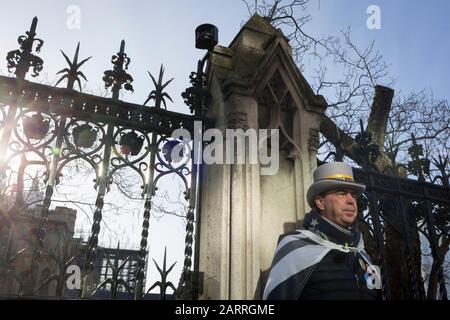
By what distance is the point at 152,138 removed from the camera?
3812 millimetres

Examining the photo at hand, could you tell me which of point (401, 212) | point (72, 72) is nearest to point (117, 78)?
point (72, 72)

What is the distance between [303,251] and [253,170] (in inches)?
47.9

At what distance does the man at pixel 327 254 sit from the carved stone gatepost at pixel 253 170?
2.23 ft

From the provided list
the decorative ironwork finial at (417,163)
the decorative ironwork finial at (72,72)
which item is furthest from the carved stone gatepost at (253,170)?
the decorative ironwork finial at (417,163)

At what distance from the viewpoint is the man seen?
7.58 feet

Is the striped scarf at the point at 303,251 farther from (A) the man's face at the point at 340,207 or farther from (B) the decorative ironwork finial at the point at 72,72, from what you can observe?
(B) the decorative ironwork finial at the point at 72,72

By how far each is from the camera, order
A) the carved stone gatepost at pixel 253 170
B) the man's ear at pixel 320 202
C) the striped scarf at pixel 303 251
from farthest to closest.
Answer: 1. the carved stone gatepost at pixel 253 170
2. the man's ear at pixel 320 202
3. the striped scarf at pixel 303 251

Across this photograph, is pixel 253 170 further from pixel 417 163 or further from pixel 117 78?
pixel 417 163

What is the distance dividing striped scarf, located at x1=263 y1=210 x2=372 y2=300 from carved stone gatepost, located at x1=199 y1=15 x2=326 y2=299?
2.31 ft

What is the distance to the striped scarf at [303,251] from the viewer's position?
2.30m

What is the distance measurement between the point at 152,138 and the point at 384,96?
578cm

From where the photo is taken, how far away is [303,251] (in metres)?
2.41
